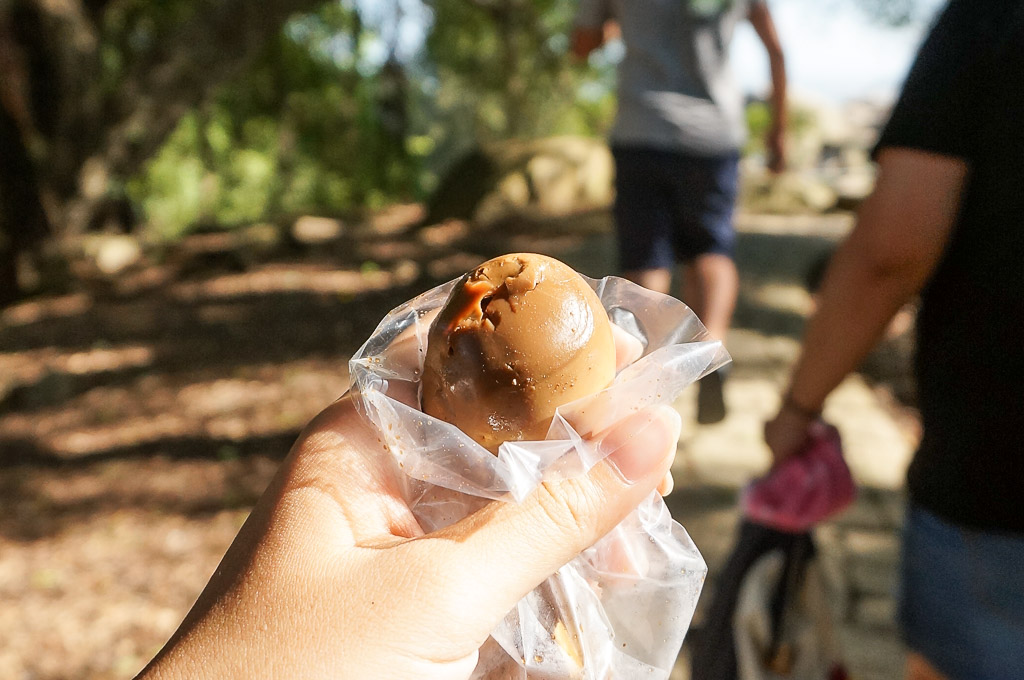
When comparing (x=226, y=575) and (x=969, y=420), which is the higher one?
(x=226, y=575)

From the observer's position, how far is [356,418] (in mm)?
1258

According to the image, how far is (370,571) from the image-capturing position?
1.03 meters

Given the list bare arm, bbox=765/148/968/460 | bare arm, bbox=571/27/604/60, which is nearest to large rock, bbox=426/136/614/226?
bare arm, bbox=571/27/604/60

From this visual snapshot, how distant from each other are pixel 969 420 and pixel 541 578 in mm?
1116

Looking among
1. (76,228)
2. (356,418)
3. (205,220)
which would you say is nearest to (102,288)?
(76,228)

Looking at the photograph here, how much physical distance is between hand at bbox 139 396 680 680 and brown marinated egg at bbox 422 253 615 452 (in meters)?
0.12

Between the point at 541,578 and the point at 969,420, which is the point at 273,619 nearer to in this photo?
the point at 541,578

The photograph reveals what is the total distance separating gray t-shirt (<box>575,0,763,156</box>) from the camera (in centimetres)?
347

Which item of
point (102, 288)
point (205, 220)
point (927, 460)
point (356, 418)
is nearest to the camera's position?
point (356, 418)

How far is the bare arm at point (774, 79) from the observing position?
3.75 metres

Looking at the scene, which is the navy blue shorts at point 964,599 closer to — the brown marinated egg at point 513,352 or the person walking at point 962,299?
the person walking at point 962,299

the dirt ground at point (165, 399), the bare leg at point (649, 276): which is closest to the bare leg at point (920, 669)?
the bare leg at point (649, 276)

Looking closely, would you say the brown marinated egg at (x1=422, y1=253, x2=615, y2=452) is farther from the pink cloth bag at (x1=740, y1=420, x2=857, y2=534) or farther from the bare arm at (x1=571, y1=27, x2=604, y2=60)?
the bare arm at (x1=571, y1=27, x2=604, y2=60)

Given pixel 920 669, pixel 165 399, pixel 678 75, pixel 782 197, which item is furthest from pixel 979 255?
pixel 782 197
